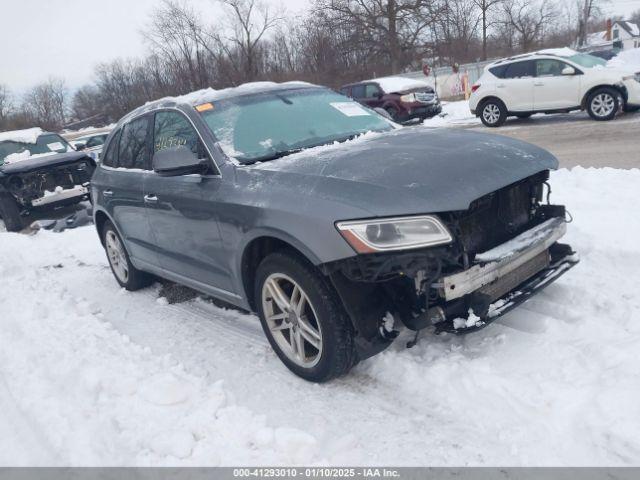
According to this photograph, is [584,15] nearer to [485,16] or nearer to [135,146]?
[485,16]

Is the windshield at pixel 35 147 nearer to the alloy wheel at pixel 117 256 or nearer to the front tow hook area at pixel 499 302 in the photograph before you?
the alloy wheel at pixel 117 256

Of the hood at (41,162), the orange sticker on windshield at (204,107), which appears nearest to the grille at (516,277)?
the orange sticker on windshield at (204,107)

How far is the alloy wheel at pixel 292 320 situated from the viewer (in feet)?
10.7

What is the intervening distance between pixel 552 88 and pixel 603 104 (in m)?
1.26

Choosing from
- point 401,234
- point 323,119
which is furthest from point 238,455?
point 323,119

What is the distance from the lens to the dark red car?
17.4 m

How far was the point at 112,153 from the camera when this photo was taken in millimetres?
5496

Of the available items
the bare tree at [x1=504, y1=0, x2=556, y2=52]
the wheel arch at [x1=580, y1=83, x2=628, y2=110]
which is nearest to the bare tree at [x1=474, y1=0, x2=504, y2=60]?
the bare tree at [x1=504, y1=0, x2=556, y2=52]

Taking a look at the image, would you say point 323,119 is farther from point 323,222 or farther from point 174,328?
point 174,328

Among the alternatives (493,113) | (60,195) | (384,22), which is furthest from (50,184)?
(384,22)

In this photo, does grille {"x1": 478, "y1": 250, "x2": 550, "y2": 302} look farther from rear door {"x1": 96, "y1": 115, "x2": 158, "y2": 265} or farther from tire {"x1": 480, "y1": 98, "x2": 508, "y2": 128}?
tire {"x1": 480, "y1": 98, "x2": 508, "y2": 128}

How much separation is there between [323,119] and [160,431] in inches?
101

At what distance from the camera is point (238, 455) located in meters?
2.80

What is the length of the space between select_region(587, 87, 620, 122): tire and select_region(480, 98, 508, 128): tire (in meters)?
2.17
